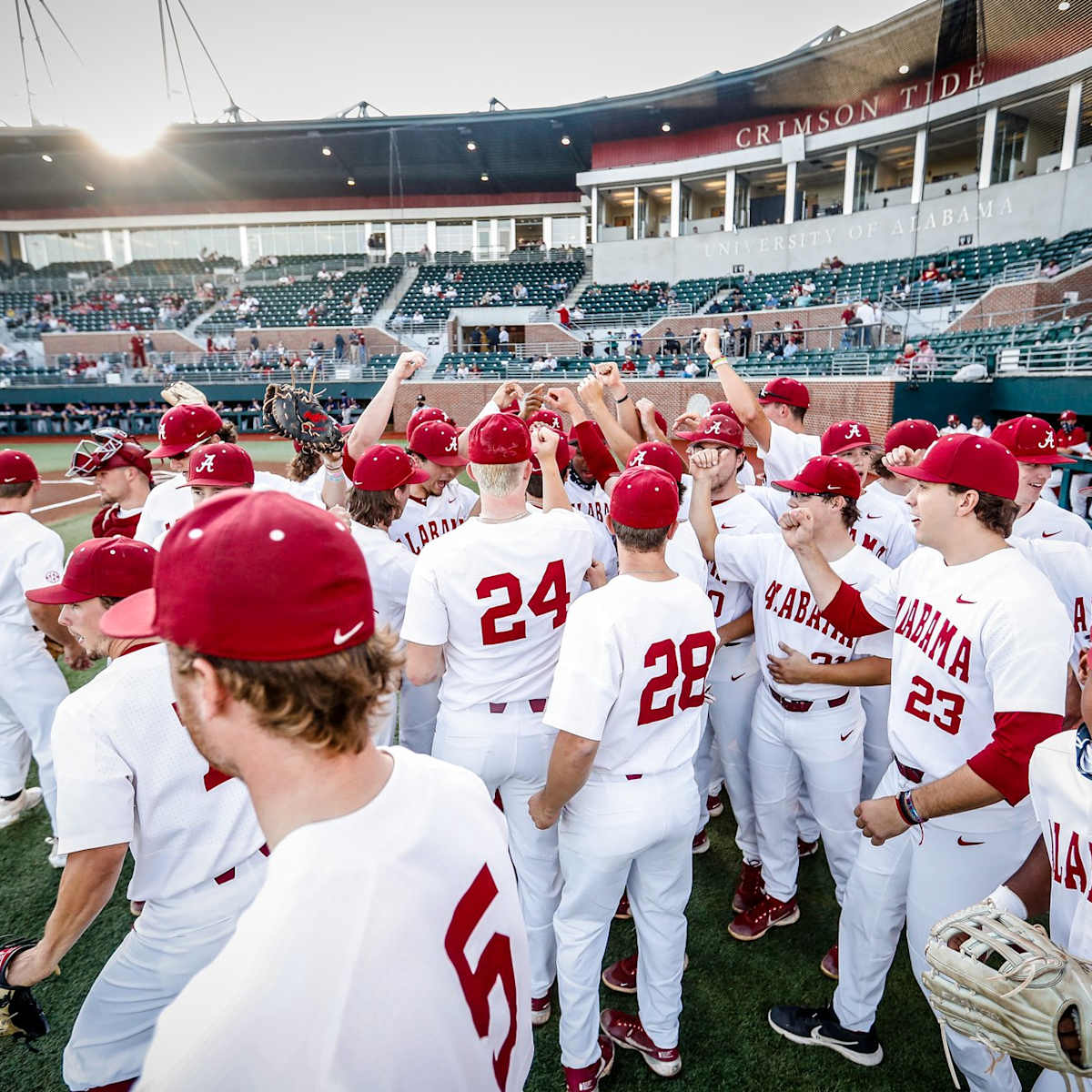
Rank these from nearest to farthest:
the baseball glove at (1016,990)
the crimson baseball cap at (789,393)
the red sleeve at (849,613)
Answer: the baseball glove at (1016,990), the red sleeve at (849,613), the crimson baseball cap at (789,393)

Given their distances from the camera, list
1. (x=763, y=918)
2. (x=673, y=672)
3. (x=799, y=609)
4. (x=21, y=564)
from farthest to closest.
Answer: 1. (x=21, y=564)
2. (x=763, y=918)
3. (x=799, y=609)
4. (x=673, y=672)

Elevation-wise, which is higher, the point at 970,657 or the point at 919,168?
the point at 919,168

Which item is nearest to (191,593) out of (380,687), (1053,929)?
(380,687)

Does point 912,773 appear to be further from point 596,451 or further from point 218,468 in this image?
point 218,468

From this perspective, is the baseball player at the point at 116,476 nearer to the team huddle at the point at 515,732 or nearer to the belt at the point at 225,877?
the team huddle at the point at 515,732

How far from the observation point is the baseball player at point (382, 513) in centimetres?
377

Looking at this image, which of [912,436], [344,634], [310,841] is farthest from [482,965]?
[912,436]

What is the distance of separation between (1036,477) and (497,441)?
3.59m

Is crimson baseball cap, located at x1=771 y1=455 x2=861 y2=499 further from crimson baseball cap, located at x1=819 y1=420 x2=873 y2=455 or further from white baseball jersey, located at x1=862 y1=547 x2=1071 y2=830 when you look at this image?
crimson baseball cap, located at x1=819 y1=420 x2=873 y2=455

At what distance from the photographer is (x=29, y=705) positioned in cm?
421

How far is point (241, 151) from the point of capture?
117 ft

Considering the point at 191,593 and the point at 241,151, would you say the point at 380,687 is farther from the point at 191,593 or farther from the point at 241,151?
the point at 241,151

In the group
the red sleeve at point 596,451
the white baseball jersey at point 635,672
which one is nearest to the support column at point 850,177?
the red sleeve at point 596,451

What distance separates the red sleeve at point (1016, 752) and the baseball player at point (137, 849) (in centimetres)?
238
